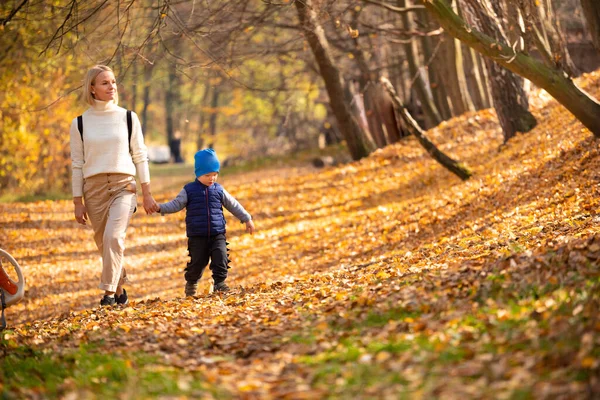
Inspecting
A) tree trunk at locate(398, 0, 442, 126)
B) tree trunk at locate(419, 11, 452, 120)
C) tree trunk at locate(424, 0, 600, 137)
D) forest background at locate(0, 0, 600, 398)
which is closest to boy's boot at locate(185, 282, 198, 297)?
forest background at locate(0, 0, 600, 398)

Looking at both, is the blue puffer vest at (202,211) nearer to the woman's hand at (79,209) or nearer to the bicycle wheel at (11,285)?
the woman's hand at (79,209)

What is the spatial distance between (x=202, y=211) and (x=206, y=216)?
6cm

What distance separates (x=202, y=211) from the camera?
761 centimetres

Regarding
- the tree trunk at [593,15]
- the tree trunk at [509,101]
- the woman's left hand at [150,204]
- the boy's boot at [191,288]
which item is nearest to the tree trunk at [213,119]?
the tree trunk at [509,101]

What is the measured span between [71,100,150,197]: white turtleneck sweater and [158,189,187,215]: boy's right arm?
0.98 feet

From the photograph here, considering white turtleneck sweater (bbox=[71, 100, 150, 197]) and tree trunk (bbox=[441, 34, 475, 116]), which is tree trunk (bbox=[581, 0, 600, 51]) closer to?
white turtleneck sweater (bbox=[71, 100, 150, 197])

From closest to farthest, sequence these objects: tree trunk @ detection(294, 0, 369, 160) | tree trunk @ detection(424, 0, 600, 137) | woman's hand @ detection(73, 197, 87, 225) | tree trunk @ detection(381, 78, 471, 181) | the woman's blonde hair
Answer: the woman's blonde hair, woman's hand @ detection(73, 197, 87, 225), tree trunk @ detection(424, 0, 600, 137), tree trunk @ detection(381, 78, 471, 181), tree trunk @ detection(294, 0, 369, 160)

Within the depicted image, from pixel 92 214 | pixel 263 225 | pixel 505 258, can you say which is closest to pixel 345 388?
pixel 505 258

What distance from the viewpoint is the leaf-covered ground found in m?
4.00

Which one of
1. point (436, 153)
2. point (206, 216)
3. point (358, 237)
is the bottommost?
point (358, 237)

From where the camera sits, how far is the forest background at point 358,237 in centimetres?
423

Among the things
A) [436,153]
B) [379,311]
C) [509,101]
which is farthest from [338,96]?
[379,311]

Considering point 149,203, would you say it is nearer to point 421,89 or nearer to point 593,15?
point 593,15

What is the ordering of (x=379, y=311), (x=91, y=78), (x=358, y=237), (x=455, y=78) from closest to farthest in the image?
(x=379, y=311), (x=91, y=78), (x=358, y=237), (x=455, y=78)
